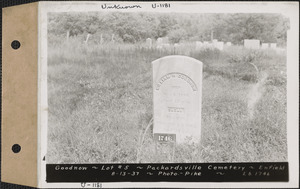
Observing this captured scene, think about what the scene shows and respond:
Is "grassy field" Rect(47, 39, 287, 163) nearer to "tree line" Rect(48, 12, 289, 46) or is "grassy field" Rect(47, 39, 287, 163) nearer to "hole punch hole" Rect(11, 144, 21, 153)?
"tree line" Rect(48, 12, 289, 46)

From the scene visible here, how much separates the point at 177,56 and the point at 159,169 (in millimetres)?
1064

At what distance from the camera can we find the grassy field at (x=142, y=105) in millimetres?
2803

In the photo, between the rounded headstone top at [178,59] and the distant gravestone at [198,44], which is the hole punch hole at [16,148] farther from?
the distant gravestone at [198,44]

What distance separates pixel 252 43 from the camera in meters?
2.82

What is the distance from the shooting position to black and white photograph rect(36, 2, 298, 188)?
2.80 metres

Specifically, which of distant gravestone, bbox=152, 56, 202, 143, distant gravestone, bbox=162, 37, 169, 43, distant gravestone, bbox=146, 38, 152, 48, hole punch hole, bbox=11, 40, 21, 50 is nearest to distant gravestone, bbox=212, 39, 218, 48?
distant gravestone, bbox=152, 56, 202, 143

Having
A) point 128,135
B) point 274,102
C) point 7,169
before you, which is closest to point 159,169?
point 128,135

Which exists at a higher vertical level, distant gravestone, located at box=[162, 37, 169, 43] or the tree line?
the tree line

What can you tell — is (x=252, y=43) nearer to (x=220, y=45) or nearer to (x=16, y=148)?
(x=220, y=45)

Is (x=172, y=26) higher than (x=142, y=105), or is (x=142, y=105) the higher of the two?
(x=172, y=26)

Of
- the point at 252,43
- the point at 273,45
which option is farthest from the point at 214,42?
the point at 273,45

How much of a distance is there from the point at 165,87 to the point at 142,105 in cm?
27

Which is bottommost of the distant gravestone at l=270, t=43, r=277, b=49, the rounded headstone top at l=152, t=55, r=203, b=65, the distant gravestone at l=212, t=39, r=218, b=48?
the rounded headstone top at l=152, t=55, r=203, b=65

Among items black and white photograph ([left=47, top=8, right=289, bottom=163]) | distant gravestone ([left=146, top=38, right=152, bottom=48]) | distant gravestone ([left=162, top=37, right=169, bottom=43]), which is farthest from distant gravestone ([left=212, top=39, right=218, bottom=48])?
distant gravestone ([left=146, top=38, right=152, bottom=48])
